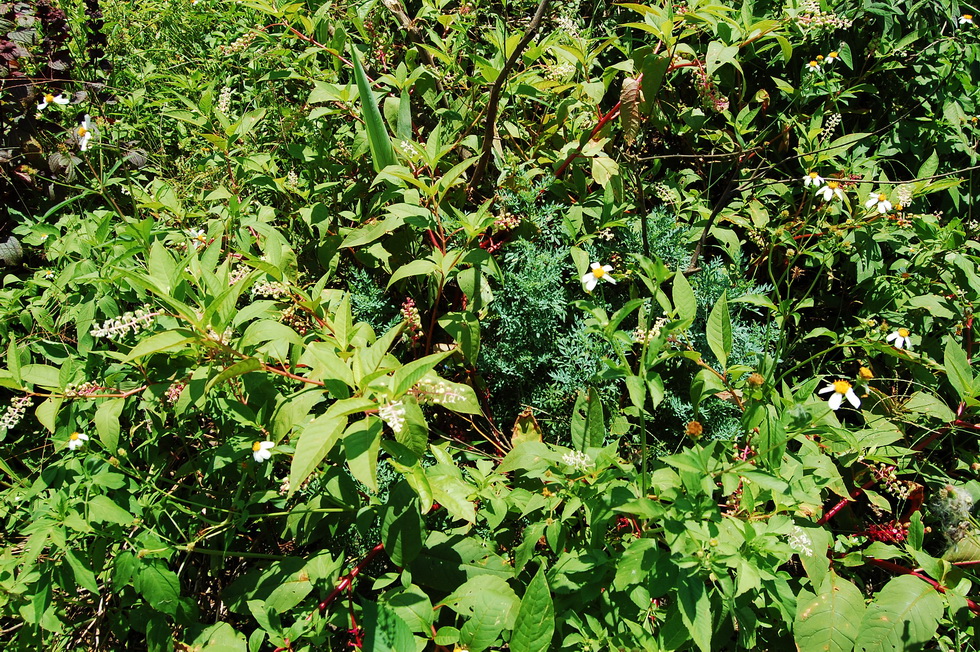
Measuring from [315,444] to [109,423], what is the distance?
612 millimetres

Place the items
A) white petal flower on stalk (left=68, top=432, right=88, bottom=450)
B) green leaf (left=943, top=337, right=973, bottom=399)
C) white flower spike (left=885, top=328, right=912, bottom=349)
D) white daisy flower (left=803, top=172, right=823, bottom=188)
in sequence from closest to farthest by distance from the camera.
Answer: white petal flower on stalk (left=68, top=432, right=88, bottom=450) < green leaf (left=943, top=337, right=973, bottom=399) < white flower spike (left=885, top=328, right=912, bottom=349) < white daisy flower (left=803, top=172, right=823, bottom=188)

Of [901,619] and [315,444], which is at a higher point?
[315,444]

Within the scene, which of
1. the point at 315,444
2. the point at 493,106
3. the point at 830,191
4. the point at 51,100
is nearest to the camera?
the point at 315,444

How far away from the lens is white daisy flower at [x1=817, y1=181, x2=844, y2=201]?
201 cm

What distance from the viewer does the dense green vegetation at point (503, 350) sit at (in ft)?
4.44

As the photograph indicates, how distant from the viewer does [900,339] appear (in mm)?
1756

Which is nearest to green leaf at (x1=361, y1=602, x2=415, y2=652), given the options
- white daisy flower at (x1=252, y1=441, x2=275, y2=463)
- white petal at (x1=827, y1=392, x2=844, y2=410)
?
white daisy flower at (x1=252, y1=441, x2=275, y2=463)

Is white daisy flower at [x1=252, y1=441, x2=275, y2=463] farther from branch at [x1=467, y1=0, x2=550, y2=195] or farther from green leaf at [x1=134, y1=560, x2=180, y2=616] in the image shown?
branch at [x1=467, y1=0, x2=550, y2=195]

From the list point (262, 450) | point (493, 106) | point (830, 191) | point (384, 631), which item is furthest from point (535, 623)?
point (830, 191)

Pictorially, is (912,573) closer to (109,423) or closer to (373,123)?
(373,123)

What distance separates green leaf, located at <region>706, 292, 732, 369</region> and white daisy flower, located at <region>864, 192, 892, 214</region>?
2.85ft

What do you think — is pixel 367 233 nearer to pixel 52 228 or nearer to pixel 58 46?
pixel 52 228

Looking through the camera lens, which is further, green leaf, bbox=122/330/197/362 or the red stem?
the red stem

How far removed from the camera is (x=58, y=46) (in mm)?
2994
